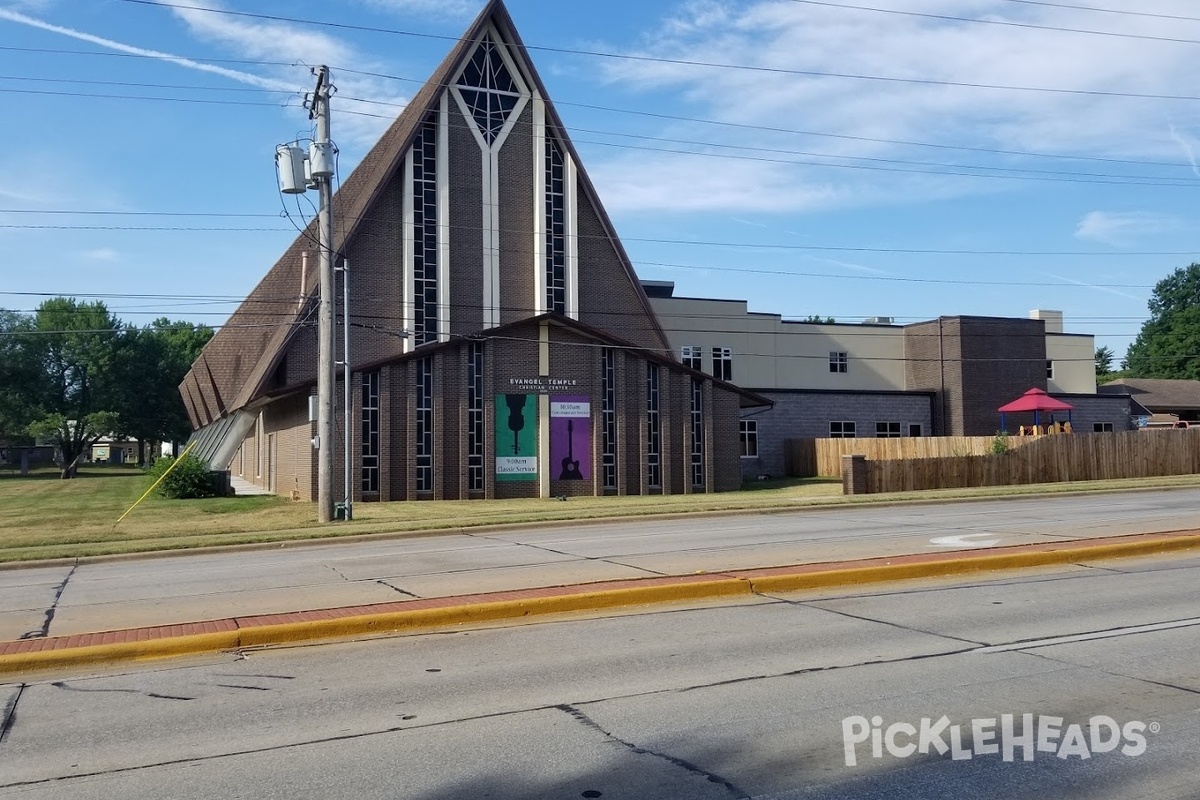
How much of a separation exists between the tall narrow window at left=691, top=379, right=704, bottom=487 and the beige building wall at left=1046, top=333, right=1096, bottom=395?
96.5 ft

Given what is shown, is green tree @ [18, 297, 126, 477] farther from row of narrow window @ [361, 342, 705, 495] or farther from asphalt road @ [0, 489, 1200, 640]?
asphalt road @ [0, 489, 1200, 640]

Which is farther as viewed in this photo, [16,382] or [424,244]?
[16,382]

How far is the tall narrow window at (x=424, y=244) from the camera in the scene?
1644 inches

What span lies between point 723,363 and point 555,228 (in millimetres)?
16296

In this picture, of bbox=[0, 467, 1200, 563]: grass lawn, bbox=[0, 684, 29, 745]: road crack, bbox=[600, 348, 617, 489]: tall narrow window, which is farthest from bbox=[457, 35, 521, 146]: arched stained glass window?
bbox=[0, 684, 29, 745]: road crack

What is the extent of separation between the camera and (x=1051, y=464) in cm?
3719

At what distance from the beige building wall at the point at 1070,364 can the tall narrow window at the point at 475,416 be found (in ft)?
123

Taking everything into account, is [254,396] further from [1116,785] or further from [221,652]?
[1116,785]

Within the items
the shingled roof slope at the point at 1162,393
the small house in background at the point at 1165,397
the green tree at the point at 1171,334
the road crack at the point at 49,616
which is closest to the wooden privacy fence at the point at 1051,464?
the road crack at the point at 49,616

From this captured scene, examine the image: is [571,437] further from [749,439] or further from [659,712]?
[659,712]

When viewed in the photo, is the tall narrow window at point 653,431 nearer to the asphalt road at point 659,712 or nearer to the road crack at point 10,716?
the asphalt road at point 659,712

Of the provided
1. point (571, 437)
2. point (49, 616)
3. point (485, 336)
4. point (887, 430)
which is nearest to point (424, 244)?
point (485, 336)

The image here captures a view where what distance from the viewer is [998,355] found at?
186ft

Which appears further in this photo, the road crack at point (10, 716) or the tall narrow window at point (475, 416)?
the tall narrow window at point (475, 416)
